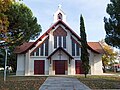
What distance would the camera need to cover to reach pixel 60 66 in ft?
125

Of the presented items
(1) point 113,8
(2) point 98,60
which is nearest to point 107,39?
(1) point 113,8

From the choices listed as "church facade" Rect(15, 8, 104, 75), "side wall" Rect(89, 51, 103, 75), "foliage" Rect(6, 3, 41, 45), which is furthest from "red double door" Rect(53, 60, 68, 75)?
"foliage" Rect(6, 3, 41, 45)

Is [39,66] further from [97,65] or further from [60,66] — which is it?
[97,65]

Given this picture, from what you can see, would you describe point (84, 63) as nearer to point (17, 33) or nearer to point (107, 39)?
point (107, 39)

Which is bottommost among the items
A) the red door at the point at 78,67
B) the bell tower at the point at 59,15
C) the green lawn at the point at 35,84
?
the green lawn at the point at 35,84

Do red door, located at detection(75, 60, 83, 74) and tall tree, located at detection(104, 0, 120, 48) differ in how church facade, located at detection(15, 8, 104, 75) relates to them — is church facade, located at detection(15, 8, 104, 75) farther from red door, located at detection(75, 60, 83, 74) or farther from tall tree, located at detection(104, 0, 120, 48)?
tall tree, located at detection(104, 0, 120, 48)

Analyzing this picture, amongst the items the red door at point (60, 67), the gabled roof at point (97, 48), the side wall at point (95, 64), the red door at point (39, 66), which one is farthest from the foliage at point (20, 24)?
the gabled roof at point (97, 48)

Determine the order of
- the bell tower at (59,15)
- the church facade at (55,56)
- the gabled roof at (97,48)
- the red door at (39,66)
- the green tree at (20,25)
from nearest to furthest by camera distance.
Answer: the green tree at (20,25) < the church facade at (55,56) < the red door at (39,66) < the gabled roof at (97,48) < the bell tower at (59,15)

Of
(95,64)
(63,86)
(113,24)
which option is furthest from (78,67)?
(63,86)

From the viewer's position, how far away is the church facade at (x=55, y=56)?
37531 millimetres

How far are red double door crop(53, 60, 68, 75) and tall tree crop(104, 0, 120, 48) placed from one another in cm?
1075

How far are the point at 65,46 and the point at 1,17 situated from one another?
24.8 m

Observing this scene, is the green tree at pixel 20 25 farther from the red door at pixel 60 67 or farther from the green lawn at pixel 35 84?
the green lawn at pixel 35 84

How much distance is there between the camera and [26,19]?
2825 cm
